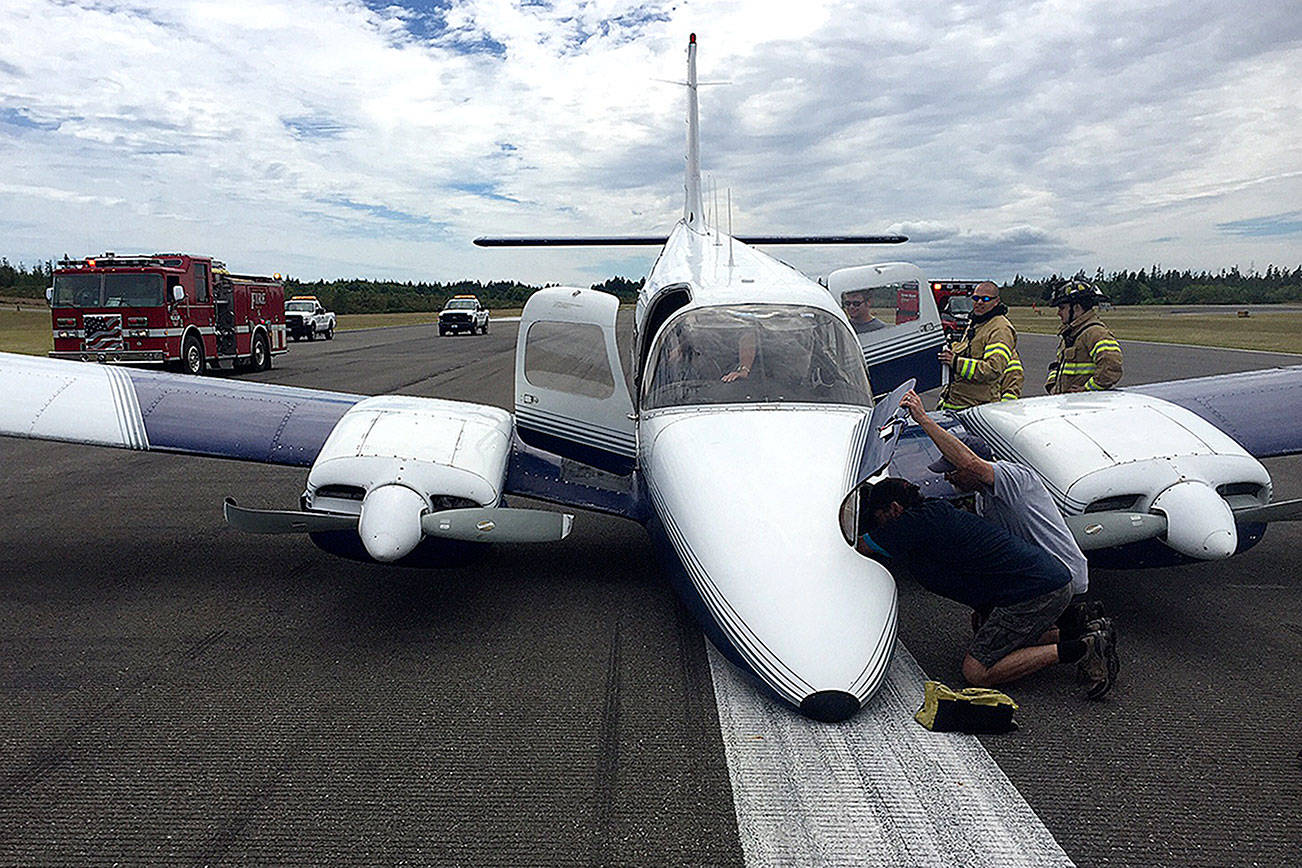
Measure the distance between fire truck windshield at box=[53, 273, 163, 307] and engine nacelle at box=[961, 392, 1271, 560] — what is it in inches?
852

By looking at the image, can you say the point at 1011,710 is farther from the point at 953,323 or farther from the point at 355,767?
the point at 953,323

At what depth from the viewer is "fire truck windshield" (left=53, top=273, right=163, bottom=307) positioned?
67.7 feet

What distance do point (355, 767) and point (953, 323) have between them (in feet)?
105

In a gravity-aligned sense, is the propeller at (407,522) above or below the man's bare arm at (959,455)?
below

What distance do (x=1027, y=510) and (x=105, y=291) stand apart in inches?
901

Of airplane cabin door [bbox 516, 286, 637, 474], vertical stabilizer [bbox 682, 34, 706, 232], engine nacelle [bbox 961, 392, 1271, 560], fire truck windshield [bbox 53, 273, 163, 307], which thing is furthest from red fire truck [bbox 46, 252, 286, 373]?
engine nacelle [bbox 961, 392, 1271, 560]

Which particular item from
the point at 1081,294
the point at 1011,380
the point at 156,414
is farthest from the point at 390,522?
the point at 1081,294

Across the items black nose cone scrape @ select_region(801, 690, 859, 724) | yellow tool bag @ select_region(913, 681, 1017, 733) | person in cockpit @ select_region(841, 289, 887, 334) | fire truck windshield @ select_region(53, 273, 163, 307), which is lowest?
yellow tool bag @ select_region(913, 681, 1017, 733)

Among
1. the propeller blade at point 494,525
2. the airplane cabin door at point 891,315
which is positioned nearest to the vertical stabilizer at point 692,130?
the airplane cabin door at point 891,315

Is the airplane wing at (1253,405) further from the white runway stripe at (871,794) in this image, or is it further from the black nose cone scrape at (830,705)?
the black nose cone scrape at (830,705)

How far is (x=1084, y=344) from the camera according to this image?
806 cm

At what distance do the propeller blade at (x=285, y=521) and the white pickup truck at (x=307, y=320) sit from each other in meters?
42.7

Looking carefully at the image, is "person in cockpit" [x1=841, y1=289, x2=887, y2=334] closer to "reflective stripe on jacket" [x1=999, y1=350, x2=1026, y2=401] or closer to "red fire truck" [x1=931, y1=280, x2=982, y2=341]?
"reflective stripe on jacket" [x1=999, y1=350, x2=1026, y2=401]

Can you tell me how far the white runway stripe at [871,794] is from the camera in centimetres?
324
